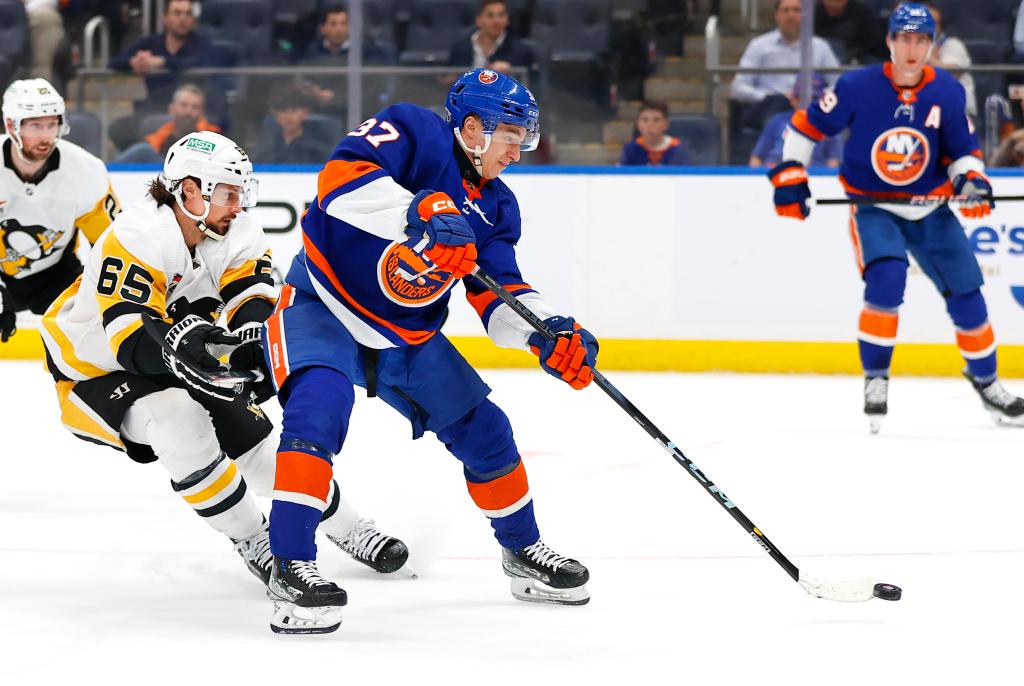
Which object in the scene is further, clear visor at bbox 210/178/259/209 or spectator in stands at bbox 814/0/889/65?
spectator in stands at bbox 814/0/889/65

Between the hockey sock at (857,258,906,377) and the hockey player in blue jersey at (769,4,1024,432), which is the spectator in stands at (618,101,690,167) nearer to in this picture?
the hockey player in blue jersey at (769,4,1024,432)

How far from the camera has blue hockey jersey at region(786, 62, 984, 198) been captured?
4973mm

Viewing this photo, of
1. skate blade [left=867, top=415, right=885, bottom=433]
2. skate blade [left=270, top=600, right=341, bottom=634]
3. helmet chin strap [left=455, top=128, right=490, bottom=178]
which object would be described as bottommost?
skate blade [left=867, top=415, right=885, bottom=433]

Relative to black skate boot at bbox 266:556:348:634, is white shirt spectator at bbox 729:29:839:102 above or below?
above

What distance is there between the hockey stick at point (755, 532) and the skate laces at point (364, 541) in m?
0.57

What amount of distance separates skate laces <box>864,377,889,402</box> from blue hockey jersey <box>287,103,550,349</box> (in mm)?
2476

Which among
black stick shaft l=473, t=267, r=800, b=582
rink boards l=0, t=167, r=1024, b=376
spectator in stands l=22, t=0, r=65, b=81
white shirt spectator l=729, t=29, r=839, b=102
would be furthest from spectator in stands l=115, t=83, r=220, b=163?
black stick shaft l=473, t=267, r=800, b=582

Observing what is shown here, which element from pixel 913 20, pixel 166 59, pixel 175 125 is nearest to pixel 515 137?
pixel 913 20

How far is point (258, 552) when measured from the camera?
2762mm

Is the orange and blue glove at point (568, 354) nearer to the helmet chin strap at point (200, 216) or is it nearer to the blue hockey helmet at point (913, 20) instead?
the helmet chin strap at point (200, 216)

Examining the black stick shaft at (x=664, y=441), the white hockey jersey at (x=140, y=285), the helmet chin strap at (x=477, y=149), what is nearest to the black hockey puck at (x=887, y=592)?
the black stick shaft at (x=664, y=441)

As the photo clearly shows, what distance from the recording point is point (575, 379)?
260 centimetres

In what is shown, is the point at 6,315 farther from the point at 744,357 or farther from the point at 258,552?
the point at 744,357

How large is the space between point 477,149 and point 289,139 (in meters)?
4.06
